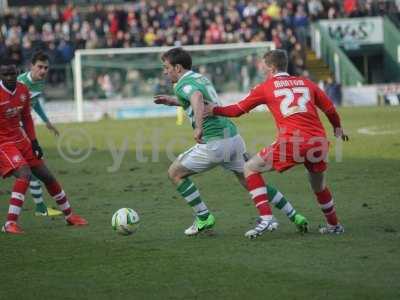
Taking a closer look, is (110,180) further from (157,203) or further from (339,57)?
(339,57)

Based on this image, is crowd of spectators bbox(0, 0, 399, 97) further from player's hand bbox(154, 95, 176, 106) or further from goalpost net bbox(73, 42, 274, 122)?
player's hand bbox(154, 95, 176, 106)

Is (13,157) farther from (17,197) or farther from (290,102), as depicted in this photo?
(290,102)

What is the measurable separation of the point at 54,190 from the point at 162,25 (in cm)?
2809

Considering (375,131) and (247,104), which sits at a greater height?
(247,104)

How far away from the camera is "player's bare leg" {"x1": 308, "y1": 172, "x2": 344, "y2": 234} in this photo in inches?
393

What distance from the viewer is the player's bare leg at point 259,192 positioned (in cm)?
987

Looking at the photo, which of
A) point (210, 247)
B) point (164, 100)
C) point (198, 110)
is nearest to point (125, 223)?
point (210, 247)

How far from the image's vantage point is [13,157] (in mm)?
11211

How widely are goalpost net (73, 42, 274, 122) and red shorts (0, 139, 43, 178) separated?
75.3ft

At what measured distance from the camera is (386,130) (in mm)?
23719

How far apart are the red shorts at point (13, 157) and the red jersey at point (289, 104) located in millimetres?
2781

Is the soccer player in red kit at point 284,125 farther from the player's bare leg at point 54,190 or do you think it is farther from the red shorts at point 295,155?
the player's bare leg at point 54,190

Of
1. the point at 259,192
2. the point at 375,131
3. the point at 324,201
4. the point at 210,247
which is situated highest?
the point at 259,192

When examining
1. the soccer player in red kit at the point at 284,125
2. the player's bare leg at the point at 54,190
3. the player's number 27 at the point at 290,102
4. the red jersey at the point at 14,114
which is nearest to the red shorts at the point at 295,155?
the soccer player in red kit at the point at 284,125
